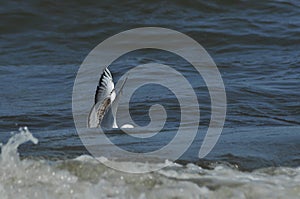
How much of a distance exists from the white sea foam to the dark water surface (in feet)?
1.88

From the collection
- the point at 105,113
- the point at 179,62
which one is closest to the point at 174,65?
the point at 179,62

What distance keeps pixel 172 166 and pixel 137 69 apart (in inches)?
208

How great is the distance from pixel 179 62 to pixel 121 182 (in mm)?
6254

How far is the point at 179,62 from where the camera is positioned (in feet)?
36.3

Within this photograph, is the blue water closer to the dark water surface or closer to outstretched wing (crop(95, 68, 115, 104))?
the dark water surface

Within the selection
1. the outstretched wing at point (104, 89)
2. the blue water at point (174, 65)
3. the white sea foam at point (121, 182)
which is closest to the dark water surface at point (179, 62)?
the blue water at point (174, 65)

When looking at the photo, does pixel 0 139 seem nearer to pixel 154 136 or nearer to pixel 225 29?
pixel 154 136

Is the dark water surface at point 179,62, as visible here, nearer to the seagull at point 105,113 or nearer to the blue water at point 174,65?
the blue water at point 174,65

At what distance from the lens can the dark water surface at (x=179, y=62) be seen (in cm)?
658

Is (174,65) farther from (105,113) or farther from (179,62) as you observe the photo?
(105,113)

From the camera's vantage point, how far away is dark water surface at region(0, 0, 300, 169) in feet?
21.6

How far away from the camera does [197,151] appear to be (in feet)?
20.1

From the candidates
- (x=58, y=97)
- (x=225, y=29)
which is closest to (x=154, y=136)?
(x=58, y=97)

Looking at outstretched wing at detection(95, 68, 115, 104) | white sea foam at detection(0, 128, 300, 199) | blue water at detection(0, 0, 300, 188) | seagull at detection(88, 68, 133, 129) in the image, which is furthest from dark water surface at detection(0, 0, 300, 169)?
white sea foam at detection(0, 128, 300, 199)
